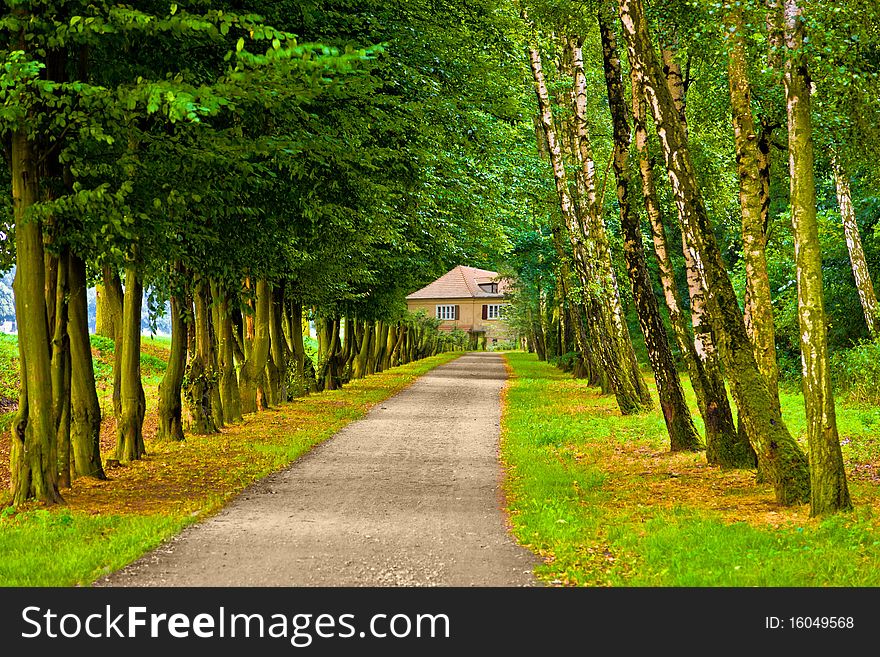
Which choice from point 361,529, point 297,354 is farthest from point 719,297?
point 297,354

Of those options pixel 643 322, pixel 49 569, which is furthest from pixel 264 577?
pixel 643 322

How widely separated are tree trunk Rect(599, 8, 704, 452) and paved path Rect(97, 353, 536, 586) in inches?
107

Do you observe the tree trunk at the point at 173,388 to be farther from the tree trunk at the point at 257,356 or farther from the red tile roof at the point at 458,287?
the red tile roof at the point at 458,287

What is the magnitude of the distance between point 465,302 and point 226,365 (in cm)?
10237

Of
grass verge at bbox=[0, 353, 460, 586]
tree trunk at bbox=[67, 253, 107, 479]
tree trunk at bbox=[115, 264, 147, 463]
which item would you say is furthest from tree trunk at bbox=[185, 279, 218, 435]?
tree trunk at bbox=[67, 253, 107, 479]

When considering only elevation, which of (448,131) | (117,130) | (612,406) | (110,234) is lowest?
(612,406)

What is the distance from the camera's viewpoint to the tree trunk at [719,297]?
34.0ft

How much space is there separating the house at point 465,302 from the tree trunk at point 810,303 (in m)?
110

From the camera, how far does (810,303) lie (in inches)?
364

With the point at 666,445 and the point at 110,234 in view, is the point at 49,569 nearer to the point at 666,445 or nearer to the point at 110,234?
the point at 110,234

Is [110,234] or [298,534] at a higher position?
[110,234]

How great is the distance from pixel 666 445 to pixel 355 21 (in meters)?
7.77

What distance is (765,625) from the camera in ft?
20.7

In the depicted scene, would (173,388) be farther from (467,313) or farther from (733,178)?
(467,313)
